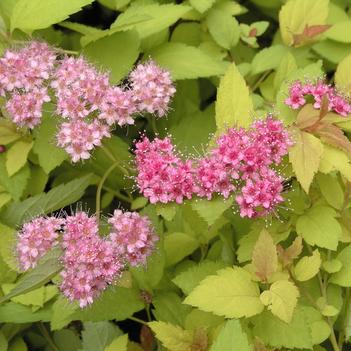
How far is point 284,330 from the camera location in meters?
1.22

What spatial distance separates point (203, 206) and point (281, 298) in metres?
0.22

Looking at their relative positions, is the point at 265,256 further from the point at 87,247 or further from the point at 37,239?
the point at 37,239

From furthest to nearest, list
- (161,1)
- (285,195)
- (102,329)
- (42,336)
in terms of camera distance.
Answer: (161,1)
(42,336)
(102,329)
(285,195)

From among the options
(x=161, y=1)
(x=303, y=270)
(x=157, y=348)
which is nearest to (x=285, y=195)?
(x=303, y=270)

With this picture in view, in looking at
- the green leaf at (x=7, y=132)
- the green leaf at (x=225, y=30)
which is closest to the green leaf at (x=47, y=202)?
the green leaf at (x=7, y=132)

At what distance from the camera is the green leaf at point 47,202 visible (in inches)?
59.7

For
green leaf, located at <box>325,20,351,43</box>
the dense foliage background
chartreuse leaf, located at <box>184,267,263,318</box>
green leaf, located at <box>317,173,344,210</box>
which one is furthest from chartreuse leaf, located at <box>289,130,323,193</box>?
green leaf, located at <box>325,20,351,43</box>

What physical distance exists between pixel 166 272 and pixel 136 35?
569 mm

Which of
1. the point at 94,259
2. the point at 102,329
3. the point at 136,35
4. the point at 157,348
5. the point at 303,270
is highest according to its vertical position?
the point at 136,35

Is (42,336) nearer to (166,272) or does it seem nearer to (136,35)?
(166,272)

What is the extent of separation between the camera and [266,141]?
47.0 inches

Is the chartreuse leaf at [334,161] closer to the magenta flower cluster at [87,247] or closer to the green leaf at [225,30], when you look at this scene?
the magenta flower cluster at [87,247]

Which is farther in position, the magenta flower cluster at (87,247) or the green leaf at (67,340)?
the green leaf at (67,340)

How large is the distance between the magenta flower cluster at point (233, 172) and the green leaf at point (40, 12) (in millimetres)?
439
